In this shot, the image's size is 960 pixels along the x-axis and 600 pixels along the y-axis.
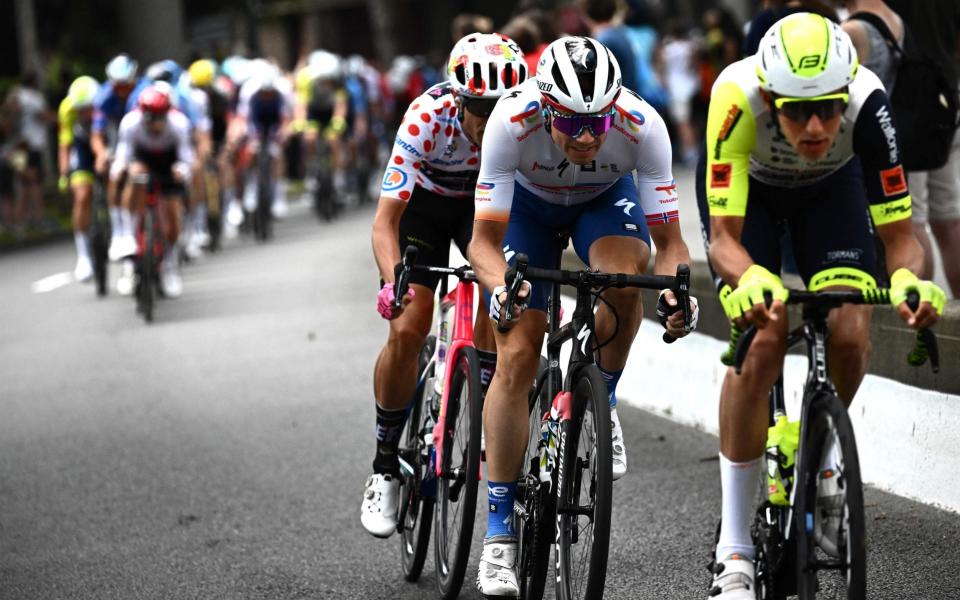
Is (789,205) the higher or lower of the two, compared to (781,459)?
higher

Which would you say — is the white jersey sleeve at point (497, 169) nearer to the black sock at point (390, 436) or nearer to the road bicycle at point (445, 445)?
the road bicycle at point (445, 445)

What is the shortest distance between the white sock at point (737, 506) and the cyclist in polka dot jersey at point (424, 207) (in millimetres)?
1321

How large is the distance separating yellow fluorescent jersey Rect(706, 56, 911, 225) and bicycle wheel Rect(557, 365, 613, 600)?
77cm

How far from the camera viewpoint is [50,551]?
714 centimetres

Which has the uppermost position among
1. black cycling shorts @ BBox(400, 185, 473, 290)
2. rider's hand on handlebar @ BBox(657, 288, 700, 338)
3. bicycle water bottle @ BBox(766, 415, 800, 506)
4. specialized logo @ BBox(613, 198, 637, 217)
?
specialized logo @ BBox(613, 198, 637, 217)

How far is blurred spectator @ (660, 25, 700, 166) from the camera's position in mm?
24500

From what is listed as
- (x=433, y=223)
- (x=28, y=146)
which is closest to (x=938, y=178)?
(x=433, y=223)

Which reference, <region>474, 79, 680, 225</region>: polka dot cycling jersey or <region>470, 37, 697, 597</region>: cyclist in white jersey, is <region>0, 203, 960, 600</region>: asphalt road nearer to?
<region>470, 37, 697, 597</region>: cyclist in white jersey

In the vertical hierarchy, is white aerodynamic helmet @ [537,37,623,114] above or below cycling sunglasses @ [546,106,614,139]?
above

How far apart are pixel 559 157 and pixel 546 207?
1.04 feet

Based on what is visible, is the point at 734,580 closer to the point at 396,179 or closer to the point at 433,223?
the point at 396,179

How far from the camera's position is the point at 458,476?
20.0 ft

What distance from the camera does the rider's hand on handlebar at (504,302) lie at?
513 centimetres

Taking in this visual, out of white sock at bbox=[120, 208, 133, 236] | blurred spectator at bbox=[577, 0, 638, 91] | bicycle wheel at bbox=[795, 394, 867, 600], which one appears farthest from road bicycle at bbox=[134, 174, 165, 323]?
bicycle wheel at bbox=[795, 394, 867, 600]
